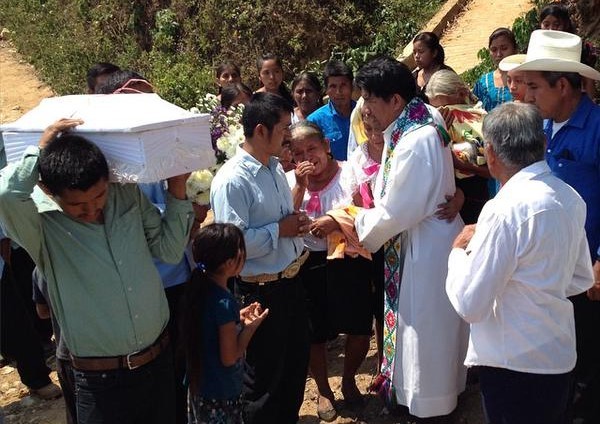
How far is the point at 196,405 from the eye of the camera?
324cm

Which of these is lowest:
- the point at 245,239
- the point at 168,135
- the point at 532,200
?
the point at 245,239

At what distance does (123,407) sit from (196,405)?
520mm

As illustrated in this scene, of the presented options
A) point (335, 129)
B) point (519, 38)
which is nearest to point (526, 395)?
point (335, 129)

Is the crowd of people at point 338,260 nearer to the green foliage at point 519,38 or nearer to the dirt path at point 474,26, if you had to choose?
the green foliage at point 519,38

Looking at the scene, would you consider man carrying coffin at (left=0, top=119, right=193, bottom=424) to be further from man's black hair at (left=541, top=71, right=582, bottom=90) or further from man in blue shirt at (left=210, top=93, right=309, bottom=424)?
man's black hair at (left=541, top=71, right=582, bottom=90)

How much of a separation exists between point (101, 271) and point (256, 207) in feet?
3.10

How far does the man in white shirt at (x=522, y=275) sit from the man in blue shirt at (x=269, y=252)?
998 millimetres

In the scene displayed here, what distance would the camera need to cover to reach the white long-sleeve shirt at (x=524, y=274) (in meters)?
2.53

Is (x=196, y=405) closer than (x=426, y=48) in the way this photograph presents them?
Yes

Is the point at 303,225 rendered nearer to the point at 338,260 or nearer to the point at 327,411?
the point at 338,260

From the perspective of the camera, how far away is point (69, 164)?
2410mm

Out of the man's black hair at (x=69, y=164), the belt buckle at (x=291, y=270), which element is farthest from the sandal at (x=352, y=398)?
the man's black hair at (x=69, y=164)

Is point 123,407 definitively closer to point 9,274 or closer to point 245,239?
point 245,239

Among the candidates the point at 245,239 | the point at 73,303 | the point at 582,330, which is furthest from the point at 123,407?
the point at 582,330
